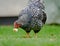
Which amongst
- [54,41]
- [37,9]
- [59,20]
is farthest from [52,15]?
[54,41]

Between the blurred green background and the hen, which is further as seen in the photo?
the blurred green background

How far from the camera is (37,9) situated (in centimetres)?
1047

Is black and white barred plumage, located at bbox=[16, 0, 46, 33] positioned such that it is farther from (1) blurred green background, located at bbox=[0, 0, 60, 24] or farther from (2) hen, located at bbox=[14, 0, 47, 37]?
(1) blurred green background, located at bbox=[0, 0, 60, 24]

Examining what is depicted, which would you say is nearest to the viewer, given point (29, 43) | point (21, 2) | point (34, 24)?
point (29, 43)

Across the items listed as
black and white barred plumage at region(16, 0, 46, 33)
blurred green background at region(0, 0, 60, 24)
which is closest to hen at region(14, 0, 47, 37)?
black and white barred plumage at region(16, 0, 46, 33)

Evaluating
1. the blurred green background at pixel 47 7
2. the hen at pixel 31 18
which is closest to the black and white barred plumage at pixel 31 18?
the hen at pixel 31 18

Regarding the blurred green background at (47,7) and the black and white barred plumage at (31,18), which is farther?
the blurred green background at (47,7)

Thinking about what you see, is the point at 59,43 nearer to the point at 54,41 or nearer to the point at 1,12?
the point at 54,41

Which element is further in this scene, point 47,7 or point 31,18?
point 47,7

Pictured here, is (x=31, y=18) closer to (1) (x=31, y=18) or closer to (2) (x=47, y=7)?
(1) (x=31, y=18)

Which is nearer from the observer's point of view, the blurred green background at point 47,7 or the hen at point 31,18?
the hen at point 31,18

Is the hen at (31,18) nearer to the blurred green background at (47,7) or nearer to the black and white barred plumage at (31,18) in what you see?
the black and white barred plumage at (31,18)

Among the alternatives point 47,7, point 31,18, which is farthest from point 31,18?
point 47,7

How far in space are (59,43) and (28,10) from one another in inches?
88.7
